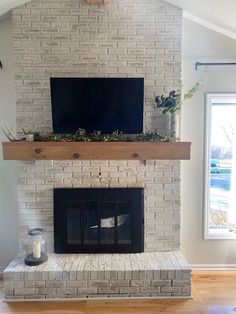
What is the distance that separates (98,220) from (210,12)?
7.98 ft

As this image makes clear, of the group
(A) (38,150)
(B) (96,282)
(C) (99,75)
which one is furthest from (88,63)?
(B) (96,282)

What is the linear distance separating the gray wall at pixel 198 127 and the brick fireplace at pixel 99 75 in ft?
0.82

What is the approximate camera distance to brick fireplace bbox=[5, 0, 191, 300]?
338 centimetres

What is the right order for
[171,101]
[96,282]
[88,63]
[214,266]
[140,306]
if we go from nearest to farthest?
[140,306], [96,282], [171,101], [88,63], [214,266]

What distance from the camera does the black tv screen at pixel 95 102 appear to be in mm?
3275

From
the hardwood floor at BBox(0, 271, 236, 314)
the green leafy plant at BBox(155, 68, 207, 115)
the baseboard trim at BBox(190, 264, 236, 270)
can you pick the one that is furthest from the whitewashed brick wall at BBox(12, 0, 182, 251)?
the baseboard trim at BBox(190, 264, 236, 270)

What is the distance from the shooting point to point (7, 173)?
369 centimetres

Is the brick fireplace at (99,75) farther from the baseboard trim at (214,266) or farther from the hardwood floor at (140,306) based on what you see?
the baseboard trim at (214,266)

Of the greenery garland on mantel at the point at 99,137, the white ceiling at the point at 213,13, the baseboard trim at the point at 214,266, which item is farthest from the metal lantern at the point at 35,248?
the white ceiling at the point at 213,13

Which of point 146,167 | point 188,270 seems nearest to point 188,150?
point 146,167

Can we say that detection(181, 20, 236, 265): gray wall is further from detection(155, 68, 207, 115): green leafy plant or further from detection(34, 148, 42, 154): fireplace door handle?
detection(34, 148, 42, 154): fireplace door handle

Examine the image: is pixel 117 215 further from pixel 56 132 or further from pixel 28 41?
pixel 28 41

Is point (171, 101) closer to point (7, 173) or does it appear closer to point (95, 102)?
point (95, 102)

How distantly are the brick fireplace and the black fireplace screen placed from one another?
8 cm
